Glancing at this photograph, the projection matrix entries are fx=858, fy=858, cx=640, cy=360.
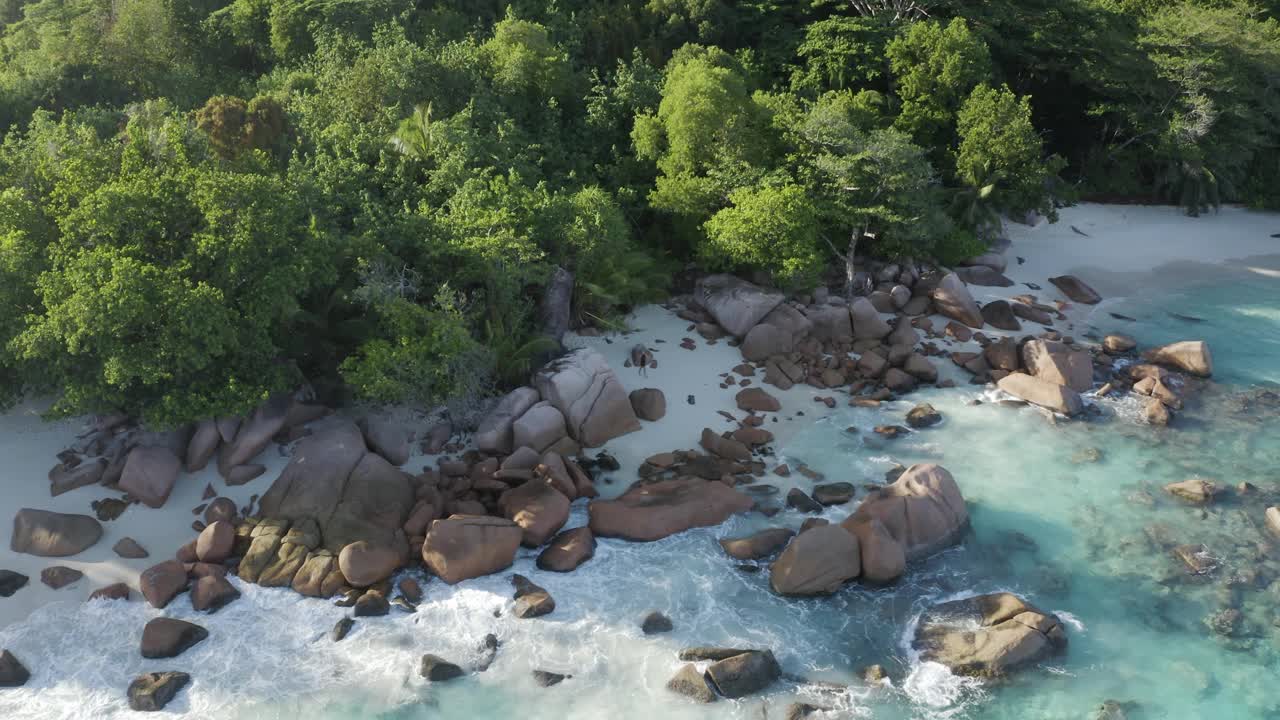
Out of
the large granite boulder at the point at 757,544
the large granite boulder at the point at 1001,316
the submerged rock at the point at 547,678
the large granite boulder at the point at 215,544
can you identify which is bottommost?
the submerged rock at the point at 547,678

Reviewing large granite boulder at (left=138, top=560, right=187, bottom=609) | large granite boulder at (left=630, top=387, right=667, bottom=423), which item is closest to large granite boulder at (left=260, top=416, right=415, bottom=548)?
large granite boulder at (left=138, top=560, right=187, bottom=609)

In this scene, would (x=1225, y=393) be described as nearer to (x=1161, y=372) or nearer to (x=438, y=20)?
(x=1161, y=372)

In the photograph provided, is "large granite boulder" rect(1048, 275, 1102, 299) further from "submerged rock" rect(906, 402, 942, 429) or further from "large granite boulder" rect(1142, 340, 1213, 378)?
"submerged rock" rect(906, 402, 942, 429)

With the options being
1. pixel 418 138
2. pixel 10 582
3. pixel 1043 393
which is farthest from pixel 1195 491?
pixel 10 582

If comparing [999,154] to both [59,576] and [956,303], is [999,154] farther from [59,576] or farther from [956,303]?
[59,576]

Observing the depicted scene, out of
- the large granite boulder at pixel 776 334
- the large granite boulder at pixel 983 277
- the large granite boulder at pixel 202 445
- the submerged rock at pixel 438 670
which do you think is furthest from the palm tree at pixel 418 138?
the large granite boulder at pixel 983 277

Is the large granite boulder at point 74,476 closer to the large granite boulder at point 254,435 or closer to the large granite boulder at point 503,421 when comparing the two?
the large granite boulder at point 254,435
